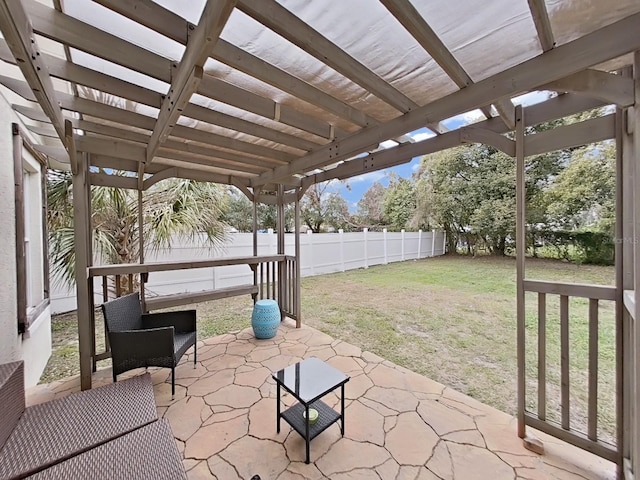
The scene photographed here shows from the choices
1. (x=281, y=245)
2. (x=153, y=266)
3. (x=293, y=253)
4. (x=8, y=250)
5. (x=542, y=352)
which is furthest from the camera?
(x=293, y=253)

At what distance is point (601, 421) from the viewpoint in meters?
2.16

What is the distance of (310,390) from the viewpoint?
1826 mm

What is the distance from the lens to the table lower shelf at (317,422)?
6.05ft

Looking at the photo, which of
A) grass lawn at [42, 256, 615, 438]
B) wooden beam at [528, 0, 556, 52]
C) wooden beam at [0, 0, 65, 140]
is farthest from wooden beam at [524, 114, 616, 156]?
wooden beam at [0, 0, 65, 140]

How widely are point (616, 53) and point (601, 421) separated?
261 cm

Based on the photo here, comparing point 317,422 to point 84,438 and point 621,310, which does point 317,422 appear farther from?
point 621,310

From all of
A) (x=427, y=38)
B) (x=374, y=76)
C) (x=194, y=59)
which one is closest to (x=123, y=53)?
(x=194, y=59)

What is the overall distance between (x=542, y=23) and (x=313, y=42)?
1.05 metres

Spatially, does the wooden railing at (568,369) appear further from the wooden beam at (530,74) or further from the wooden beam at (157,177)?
the wooden beam at (157,177)

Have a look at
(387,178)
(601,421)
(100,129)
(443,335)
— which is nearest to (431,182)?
(387,178)

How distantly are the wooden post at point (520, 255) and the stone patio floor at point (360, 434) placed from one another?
0.99 ft

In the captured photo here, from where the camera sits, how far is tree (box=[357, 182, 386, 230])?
15.8 m

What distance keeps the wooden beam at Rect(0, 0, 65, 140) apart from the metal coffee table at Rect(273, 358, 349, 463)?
2.16 meters

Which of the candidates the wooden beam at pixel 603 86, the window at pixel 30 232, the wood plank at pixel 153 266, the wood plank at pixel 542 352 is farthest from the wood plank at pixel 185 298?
the wooden beam at pixel 603 86
